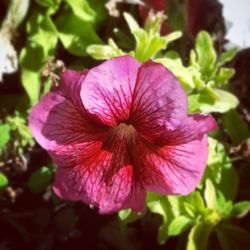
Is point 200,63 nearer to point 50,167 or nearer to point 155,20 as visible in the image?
point 155,20

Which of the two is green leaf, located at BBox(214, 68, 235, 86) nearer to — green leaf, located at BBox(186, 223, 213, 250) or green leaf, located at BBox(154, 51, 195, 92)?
green leaf, located at BBox(154, 51, 195, 92)

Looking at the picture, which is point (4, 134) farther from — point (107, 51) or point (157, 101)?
point (157, 101)

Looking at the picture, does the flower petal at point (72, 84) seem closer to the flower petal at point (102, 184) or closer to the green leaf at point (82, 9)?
the flower petal at point (102, 184)

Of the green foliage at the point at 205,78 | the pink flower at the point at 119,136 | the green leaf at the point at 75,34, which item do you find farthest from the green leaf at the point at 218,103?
the green leaf at the point at 75,34

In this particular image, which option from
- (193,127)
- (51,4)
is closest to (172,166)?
(193,127)

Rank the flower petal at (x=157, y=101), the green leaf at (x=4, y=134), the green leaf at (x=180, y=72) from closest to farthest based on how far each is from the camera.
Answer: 1. the flower petal at (x=157, y=101)
2. the green leaf at (x=180, y=72)
3. the green leaf at (x=4, y=134)

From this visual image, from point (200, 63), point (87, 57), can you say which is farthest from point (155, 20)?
point (87, 57)
